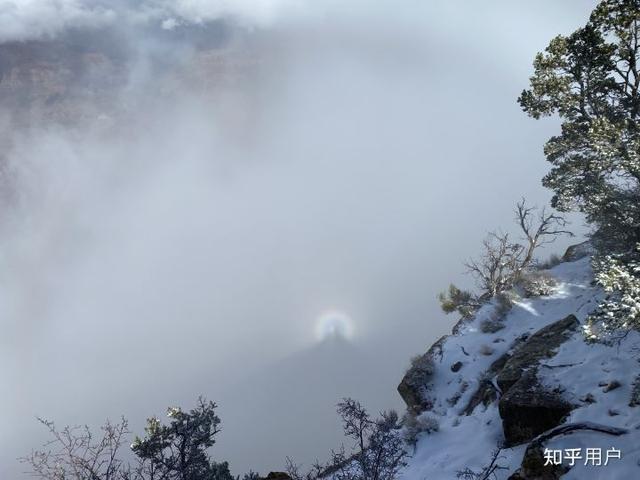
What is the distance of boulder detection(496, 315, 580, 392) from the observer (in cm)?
1853

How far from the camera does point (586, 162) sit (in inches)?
674

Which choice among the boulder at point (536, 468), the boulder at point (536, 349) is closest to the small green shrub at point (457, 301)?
the boulder at point (536, 349)

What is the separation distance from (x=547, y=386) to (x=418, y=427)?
7.16 m

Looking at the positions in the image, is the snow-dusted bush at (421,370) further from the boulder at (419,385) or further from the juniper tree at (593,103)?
the juniper tree at (593,103)

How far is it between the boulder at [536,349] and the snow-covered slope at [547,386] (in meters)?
0.49

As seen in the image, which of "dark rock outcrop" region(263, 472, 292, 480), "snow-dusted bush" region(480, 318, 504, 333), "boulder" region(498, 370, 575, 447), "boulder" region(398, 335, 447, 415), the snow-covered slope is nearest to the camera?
the snow-covered slope

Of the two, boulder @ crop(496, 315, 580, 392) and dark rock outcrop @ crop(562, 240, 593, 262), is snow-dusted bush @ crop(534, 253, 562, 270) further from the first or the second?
boulder @ crop(496, 315, 580, 392)

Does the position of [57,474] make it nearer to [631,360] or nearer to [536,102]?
[631,360]

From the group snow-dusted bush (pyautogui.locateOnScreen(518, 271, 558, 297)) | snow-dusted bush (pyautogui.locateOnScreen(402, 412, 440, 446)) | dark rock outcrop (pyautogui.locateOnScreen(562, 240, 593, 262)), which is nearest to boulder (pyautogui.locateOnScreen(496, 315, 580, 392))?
snow-dusted bush (pyautogui.locateOnScreen(402, 412, 440, 446))

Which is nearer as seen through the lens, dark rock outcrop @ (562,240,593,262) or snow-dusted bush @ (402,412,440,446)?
snow-dusted bush @ (402,412,440,446)

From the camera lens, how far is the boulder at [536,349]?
18.5 m

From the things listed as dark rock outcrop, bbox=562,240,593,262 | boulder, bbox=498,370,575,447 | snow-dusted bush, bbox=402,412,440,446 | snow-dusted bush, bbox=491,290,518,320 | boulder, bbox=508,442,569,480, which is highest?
dark rock outcrop, bbox=562,240,593,262

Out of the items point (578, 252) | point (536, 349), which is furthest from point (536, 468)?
point (578, 252)

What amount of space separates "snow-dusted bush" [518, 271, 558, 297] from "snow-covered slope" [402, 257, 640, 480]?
0.47m
